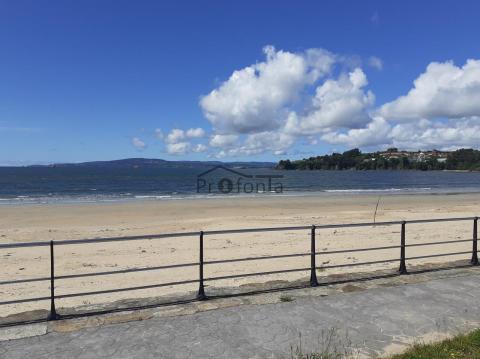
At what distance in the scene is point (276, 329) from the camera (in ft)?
13.6

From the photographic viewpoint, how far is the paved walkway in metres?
3.67

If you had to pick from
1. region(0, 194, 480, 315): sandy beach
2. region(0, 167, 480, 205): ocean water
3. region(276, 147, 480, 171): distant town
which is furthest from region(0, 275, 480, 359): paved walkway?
region(276, 147, 480, 171): distant town

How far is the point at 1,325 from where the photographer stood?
4266 mm

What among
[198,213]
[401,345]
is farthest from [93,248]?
[198,213]

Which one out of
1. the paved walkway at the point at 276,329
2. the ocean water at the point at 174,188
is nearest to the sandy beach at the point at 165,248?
the paved walkway at the point at 276,329

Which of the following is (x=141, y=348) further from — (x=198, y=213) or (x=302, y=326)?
(x=198, y=213)

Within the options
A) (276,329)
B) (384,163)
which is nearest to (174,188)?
(276,329)

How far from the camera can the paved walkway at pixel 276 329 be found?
3.67 metres

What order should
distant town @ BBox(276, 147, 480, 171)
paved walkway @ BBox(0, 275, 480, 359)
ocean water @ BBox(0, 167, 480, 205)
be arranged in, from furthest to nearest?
distant town @ BBox(276, 147, 480, 171)
ocean water @ BBox(0, 167, 480, 205)
paved walkway @ BBox(0, 275, 480, 359)

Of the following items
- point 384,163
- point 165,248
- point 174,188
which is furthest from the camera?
point 384,163

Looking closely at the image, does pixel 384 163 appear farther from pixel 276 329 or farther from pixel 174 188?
pixel 276 329

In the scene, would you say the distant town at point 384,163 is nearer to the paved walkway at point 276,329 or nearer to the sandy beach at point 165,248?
the sandy beach at point 165,248

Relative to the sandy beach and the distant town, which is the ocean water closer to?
the sandy beach

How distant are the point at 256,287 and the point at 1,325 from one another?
116 inches
